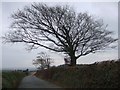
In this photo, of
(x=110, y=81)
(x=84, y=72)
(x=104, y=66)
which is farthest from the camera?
(x=84, y=72)

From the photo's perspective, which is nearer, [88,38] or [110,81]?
[110,81]

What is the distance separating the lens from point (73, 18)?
94.6 ft

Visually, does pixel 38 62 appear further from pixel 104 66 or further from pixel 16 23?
pixel 104 66

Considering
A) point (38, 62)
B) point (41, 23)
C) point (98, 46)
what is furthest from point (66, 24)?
point (38, 62)

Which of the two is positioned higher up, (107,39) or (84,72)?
(107,39)

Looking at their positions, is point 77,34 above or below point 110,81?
above

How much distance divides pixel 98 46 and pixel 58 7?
25.6 ft

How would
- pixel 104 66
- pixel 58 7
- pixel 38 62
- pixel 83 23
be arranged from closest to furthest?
1. pixel 104 66
2. pixel 58 7
3. pixel 83 23
4. pixel 38 62

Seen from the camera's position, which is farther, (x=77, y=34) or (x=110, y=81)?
(x=77, y=34)

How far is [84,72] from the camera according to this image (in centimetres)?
1642

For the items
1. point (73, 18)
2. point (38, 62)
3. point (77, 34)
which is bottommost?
point (38, 62)

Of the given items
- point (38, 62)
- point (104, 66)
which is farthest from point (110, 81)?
point (38, 62)

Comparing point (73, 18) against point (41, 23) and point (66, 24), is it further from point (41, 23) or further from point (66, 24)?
point (41, 23)

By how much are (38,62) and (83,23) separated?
6525cm
